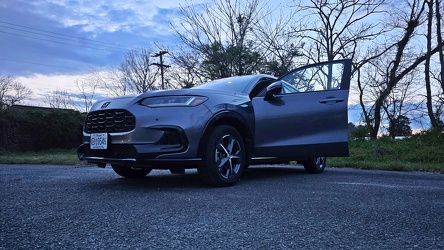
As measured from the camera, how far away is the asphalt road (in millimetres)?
2062

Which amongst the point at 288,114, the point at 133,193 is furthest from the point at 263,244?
the point at 288,114

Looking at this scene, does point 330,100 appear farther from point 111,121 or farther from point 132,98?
point 111,121

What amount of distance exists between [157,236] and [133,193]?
1.65 m

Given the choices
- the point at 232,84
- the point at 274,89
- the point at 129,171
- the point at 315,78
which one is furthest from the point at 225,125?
the point at 315,78

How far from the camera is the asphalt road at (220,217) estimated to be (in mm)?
2062

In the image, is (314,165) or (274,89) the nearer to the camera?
(274,89)

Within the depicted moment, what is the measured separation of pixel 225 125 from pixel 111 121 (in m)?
1.30

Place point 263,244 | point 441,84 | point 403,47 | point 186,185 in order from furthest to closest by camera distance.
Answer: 1. point 403,47
2. point 441,84
3. point 186,185
4. point 263,244

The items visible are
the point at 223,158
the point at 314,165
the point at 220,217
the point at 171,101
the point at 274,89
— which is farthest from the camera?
the point at 314,165

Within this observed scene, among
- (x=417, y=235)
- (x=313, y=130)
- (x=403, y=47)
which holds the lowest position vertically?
(x=417, y=235)

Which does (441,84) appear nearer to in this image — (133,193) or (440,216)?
(440,216)

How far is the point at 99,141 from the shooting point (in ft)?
13.3

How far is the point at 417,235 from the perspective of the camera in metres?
2.23

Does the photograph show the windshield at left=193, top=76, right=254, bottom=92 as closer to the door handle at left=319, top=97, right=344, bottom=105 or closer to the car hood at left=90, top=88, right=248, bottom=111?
the car hood at left=90, top=88, right=248, bottom=111
